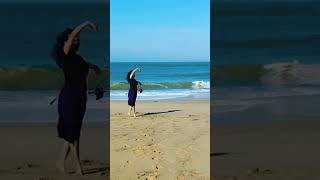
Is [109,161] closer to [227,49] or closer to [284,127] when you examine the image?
[284,127]

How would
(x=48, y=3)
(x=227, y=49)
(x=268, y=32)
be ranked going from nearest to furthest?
(x=48, y=3), (x=268, y=32), (x=227, y=49)

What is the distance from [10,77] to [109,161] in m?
2.99

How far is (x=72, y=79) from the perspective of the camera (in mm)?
3168

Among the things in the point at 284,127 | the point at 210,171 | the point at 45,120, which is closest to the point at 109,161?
the point at 210,171

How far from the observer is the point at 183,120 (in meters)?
6.01

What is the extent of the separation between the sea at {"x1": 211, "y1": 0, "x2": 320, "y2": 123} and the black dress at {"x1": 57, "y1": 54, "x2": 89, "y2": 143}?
9.14ft

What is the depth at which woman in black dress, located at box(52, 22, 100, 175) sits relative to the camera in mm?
3146

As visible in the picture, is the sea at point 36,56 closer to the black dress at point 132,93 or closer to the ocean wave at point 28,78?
the ocean wave at point 28,78

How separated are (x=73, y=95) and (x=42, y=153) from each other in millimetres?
871

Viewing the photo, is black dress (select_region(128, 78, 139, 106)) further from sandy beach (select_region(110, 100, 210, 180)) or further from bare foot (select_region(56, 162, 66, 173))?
bare foot (select_region(56, 162, 66, 173))

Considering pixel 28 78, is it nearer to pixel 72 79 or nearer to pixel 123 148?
pixel 123 148

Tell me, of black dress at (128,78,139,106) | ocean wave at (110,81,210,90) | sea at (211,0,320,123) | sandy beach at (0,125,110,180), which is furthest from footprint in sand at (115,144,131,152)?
ocean wave at (110,81,210,90)

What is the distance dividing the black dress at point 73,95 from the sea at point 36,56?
3.57ft

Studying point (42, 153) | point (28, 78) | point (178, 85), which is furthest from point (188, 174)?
point (178, 85)
